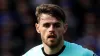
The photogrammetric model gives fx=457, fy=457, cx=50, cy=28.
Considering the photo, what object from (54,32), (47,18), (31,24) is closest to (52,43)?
(54,32)

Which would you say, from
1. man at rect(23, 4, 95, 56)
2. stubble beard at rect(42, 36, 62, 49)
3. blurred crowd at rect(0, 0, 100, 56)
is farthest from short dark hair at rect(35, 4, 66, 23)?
blurred crowd at rect(0, 0, 100, 56)

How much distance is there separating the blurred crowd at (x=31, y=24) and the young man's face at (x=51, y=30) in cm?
392

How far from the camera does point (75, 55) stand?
557cm

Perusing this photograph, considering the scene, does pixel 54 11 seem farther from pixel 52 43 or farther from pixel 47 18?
pixel 52 43

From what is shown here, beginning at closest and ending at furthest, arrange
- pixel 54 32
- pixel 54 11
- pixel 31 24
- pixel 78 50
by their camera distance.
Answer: pixel 54 32 → pixel 54 11 → pixel 78 50 → pixel 31 24

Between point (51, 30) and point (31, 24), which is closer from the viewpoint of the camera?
point (51, 30)

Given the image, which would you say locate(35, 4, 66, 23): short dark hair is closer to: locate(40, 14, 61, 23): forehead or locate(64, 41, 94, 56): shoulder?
locate(40, 14, 61, 23): forehead

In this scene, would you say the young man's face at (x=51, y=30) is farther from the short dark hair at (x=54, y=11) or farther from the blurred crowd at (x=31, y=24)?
the blurred crowd at (x=31, y=24)

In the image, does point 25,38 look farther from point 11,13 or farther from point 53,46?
point 53,46

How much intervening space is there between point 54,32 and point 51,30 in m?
0.04

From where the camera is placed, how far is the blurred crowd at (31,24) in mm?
9805

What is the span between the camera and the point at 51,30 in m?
5.43

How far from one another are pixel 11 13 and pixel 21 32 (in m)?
0.59

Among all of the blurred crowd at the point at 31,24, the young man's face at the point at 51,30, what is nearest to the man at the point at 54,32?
the young man's face at the point at 51,30
